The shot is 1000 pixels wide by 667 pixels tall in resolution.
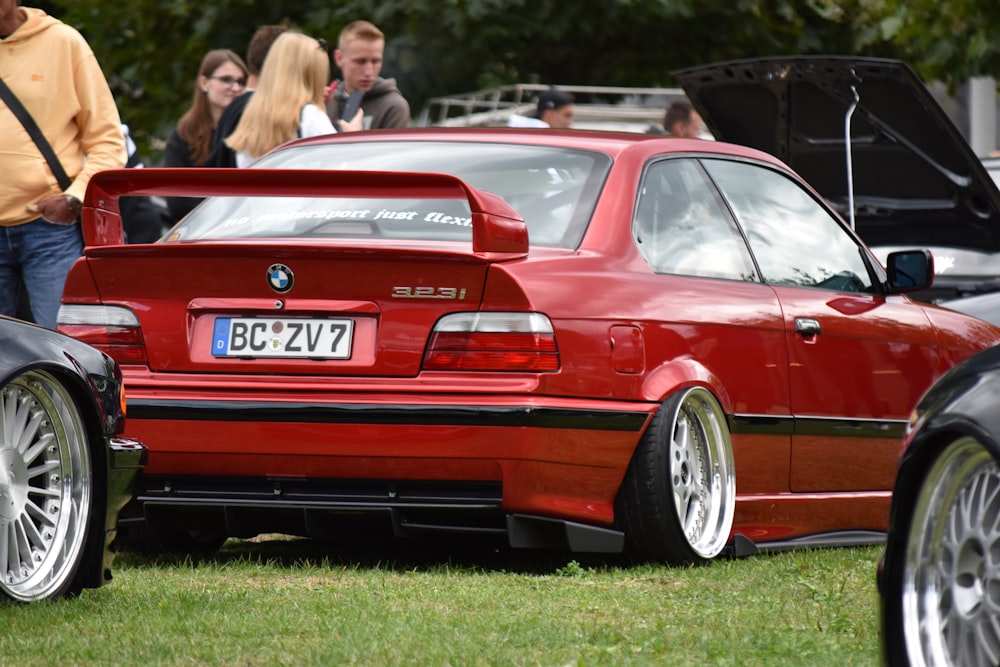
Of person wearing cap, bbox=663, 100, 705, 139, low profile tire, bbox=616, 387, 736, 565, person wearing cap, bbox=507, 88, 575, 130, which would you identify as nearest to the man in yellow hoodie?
low profile tire, bbox=616, 387, 736, 565

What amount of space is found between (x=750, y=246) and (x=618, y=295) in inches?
42.1

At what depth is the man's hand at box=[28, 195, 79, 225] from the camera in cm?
764

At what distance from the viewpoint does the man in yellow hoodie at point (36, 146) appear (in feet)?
25.6

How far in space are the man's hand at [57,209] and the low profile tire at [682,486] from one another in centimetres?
282

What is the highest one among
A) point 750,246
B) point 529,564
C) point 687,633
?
point 750,246

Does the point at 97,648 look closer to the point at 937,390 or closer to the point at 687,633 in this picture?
the point at 687,633

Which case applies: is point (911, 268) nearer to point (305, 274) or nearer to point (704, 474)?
point (704, 474)

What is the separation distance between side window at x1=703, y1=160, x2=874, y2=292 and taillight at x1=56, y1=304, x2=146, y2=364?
211cm

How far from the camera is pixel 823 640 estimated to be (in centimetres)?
457

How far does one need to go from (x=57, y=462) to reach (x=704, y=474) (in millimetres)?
2171

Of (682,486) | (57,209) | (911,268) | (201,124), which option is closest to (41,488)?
(682,486)

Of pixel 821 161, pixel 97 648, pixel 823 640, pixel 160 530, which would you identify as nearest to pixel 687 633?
pixel 823 640

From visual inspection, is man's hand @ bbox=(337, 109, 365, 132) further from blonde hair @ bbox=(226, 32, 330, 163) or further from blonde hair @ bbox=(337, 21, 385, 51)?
blonde hair @ bbox=(226, 32, 330, 163)

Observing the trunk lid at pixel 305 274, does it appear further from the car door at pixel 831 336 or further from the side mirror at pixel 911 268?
the side mirror at pixel 911 268
